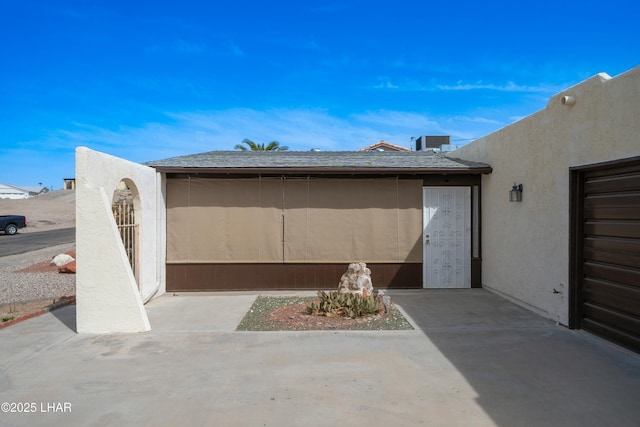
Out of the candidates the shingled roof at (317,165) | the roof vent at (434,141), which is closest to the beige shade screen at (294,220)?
the shingled roof at (317,165)

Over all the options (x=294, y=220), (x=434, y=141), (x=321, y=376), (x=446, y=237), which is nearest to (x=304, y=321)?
(x=321, y=376)

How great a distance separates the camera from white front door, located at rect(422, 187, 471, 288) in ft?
29.4

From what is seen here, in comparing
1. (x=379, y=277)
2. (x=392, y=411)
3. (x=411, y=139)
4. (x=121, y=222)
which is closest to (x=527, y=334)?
(x=392, y=411)

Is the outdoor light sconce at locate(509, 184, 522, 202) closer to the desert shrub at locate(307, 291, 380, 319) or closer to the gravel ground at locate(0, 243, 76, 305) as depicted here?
the desert shrub at locate(307, 291, 380, 319)

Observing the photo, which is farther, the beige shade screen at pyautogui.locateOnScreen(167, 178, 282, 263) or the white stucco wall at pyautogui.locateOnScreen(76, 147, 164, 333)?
the beige shade screen at pyautogui.locateOnScreen(167, 178, 282, 263)

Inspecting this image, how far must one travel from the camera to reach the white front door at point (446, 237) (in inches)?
353

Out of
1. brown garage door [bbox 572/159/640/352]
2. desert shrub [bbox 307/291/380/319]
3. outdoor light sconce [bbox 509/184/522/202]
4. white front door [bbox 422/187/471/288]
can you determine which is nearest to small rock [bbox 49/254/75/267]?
desert shrub [bbox 307/291/380/319]

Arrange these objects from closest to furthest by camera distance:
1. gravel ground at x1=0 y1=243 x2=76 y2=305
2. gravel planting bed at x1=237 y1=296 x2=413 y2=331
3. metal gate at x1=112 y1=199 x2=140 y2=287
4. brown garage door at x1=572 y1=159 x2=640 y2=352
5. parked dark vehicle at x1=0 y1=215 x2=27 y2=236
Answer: brown garage door at x1=572 y1=159 x2=640 y2=352 < gravel planting bed at x1=237 y1=296 x2=413 y2=331 < metal gate at x1=112 y1=199 x2=140 y2=287 < gravel ground at x1=0 y1=243 x2=76 y2=305 < parked dark vehicle at x1=0 y1=215 x2=27 y2=236

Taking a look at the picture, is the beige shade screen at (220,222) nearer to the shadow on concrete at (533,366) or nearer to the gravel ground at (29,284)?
the gravel ground at (29,284)

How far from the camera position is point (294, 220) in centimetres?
891

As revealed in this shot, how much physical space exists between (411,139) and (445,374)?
68.1 feet

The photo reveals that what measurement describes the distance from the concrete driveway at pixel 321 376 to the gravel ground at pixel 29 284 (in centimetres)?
296

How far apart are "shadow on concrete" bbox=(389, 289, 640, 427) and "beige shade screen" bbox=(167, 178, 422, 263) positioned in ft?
7.37

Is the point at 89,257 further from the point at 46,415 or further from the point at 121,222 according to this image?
the point at 46,415
